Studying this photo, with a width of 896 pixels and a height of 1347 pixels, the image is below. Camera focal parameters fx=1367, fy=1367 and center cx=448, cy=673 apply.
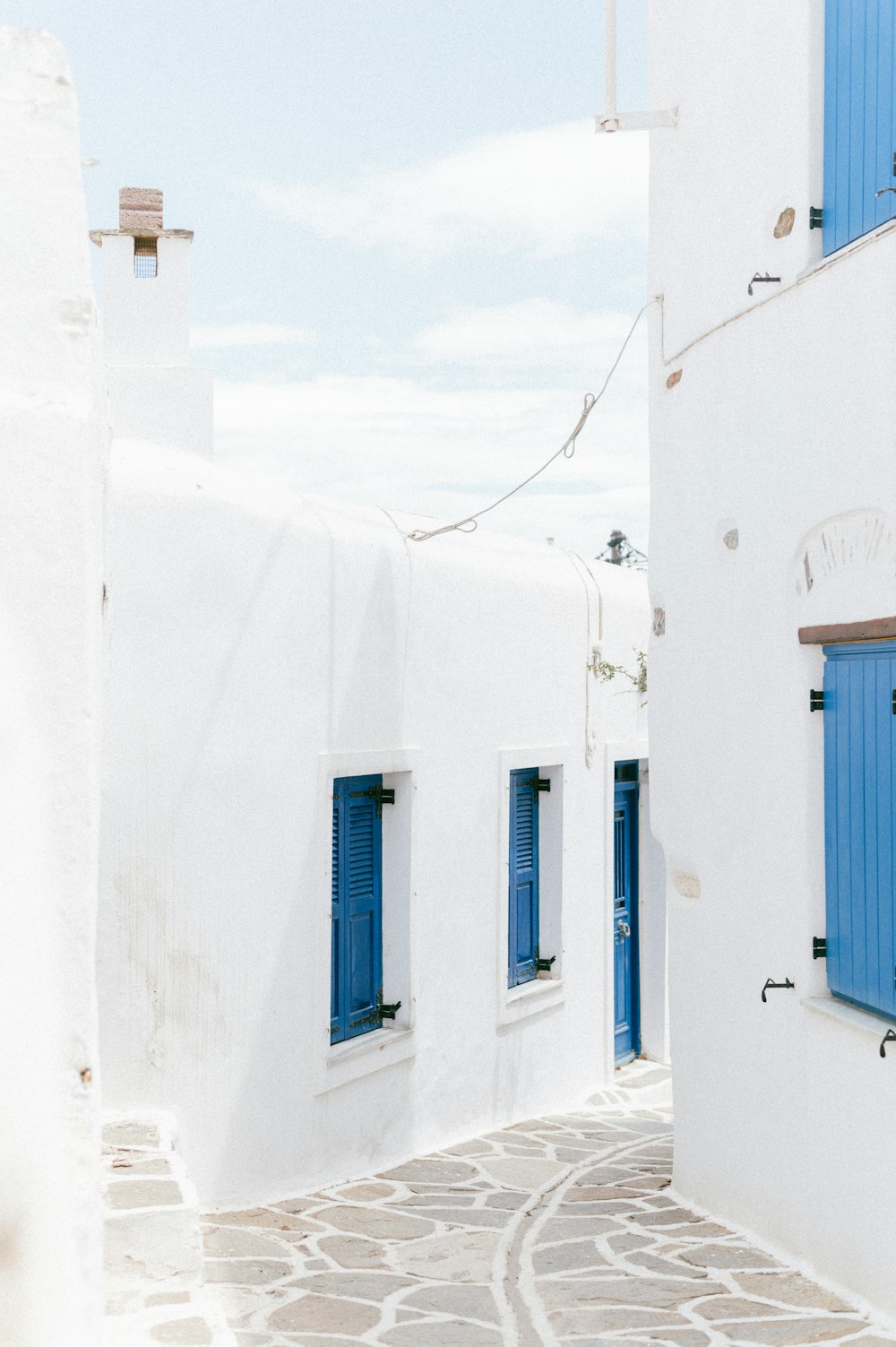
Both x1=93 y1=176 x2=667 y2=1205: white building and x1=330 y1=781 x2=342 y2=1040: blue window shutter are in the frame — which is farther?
x1=330 y1=781 x2=342 y2=1040: blue window shutter

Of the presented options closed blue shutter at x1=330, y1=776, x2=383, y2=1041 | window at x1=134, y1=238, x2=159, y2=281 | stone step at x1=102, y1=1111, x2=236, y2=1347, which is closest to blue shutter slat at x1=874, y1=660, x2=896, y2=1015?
stone step at x1=102, y1=1111, x2=236, y2=1347

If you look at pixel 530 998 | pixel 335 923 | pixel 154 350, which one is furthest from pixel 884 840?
pixel 154 350

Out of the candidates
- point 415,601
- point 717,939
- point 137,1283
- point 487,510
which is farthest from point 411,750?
point 137,1283

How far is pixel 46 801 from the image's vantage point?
259 cm

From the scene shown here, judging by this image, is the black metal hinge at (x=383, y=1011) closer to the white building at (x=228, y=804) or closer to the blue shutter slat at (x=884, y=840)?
the white building at (x=228, y=804)

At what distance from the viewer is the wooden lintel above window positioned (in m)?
5.34

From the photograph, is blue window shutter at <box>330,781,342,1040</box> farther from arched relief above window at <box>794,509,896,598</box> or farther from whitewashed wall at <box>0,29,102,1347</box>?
whitewashed wall at <box>0,29,102,1347</box>

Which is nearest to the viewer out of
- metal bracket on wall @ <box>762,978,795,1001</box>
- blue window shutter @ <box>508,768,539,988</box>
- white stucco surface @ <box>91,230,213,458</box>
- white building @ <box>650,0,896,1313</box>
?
white building @ <box>650,0,896,1313</box>

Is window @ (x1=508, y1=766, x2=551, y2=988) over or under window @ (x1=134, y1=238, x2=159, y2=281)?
under

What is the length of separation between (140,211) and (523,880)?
527 cm

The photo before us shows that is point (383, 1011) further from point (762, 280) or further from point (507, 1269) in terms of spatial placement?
point (762, 280)

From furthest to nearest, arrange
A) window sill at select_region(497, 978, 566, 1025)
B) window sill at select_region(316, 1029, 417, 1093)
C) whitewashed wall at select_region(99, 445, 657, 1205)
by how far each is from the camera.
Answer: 1. window sill at select_region(497, 978, 566, 1025)
2. window sill at select_region(316, 1029, 417, 1093)
3. whitewashed wall at select_region(99, 445, 657, 1205)

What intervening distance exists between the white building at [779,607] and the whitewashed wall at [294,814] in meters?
1.72

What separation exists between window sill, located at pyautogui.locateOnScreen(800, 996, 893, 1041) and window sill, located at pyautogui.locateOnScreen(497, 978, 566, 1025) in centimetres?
367
